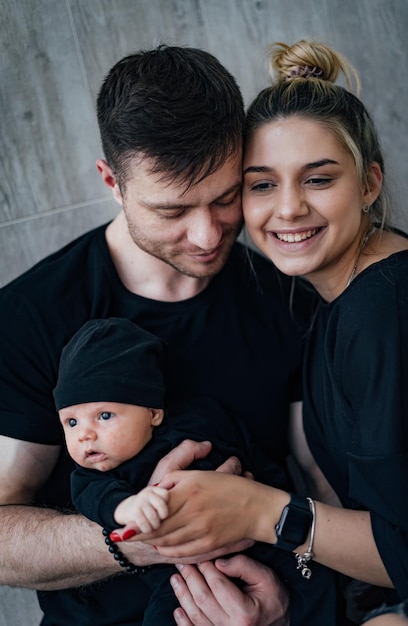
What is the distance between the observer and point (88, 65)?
87.4 inches

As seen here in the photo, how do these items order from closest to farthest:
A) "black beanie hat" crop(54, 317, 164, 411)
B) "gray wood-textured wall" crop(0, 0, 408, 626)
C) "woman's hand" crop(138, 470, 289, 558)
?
"woman's hand" crop(138, 470, 289, 558) < "black beanie hat" crop(54, 317, 164, 411) < "gray wood-textured wall" crop(0, 0, 408, 626)

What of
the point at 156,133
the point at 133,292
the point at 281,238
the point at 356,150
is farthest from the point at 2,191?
the point at 356,150

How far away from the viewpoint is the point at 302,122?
1647 mm

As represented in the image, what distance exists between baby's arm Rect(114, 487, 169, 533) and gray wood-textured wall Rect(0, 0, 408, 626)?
1.17m

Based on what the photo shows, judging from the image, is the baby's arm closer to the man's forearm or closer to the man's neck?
the man's forearm

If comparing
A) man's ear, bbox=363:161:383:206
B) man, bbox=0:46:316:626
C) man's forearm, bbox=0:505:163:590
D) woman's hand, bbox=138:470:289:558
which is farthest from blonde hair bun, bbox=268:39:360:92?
man's forearm, bbox=0:505:163:590

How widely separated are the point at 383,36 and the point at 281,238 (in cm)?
101

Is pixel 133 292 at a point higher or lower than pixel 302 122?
lower

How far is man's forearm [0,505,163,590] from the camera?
1710 mm

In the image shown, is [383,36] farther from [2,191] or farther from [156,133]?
[2,191]

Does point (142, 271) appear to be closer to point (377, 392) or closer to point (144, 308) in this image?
point (144, 308)

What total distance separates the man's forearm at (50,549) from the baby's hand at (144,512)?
0.36 metres

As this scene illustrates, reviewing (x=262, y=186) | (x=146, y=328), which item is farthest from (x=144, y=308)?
(x=262, y=186)

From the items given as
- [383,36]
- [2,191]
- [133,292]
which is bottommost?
[133,292]
